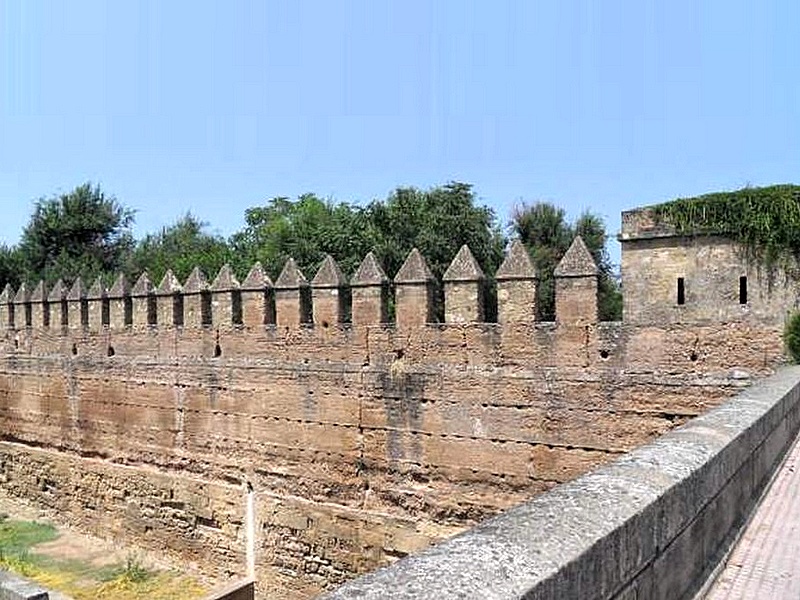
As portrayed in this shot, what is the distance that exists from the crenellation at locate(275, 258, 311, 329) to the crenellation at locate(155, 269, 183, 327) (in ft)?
7.35

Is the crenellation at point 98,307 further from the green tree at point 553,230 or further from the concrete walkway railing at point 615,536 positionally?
the green tree at point 553,230

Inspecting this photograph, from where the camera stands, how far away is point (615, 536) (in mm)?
2301

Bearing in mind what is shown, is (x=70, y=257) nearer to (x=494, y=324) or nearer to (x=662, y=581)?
(x=494, y=324)

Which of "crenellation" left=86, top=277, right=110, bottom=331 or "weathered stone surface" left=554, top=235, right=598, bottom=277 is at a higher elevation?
"weathered stone surface" left=554, top=235, right=598, bottom=277

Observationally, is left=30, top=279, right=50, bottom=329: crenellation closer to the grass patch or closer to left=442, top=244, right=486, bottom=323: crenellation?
the grass patch

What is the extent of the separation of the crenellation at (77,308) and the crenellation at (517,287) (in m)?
8.28

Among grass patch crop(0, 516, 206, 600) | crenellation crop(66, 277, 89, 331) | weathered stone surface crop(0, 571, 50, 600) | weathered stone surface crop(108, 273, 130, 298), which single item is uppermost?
weathered stone surface crop(108, 273, 130, 298)

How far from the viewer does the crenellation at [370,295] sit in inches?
363

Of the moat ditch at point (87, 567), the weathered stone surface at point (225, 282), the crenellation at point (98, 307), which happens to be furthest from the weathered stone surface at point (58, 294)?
the weathered stone surface at point (225, 282)

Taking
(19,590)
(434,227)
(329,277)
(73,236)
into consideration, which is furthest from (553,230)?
(19,590)

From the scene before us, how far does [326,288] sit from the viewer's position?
9.64 meters

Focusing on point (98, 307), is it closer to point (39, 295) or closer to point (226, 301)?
point (39, 295)

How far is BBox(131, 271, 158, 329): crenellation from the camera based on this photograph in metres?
12.0

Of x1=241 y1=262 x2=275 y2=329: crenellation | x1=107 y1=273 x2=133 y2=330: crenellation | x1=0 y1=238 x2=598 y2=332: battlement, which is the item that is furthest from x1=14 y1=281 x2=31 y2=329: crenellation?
x1=241 y1=262 x2=275 y2=329: crenellation
